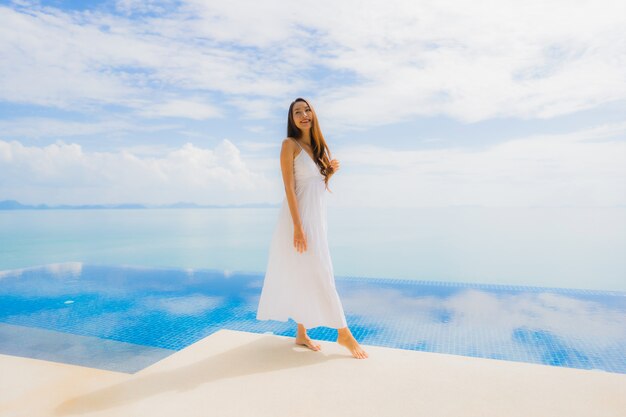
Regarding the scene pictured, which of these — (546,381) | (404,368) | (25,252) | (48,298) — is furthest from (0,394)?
(25,252)

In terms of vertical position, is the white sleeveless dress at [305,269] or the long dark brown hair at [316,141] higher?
the long dark brown hair at [316,141]

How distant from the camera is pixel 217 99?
14.6m

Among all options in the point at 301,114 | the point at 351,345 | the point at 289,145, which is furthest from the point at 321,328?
the point at 301,114

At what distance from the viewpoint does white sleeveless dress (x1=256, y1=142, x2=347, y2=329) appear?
2.24 metres

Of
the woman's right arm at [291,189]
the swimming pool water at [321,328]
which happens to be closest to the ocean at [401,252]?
the swimming pool water at [321,328]

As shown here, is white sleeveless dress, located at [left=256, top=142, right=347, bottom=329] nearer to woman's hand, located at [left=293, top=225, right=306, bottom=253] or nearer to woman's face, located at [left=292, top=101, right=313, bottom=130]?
woman's hand, located at [left=293, top=225, right=306, bottom=253]

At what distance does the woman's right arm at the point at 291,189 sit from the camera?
2.23m

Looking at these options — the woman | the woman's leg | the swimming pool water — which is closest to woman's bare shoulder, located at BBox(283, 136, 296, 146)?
the woman

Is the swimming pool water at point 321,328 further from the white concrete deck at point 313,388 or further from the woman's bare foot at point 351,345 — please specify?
the woman's bare foot at point 351,345

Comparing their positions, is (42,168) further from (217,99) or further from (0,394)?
(0,394)

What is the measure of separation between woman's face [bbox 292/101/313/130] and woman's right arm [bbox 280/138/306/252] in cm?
12

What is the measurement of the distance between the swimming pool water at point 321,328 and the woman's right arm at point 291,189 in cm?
188

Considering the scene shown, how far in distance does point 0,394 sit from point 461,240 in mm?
12852

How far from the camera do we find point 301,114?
2275 mm
